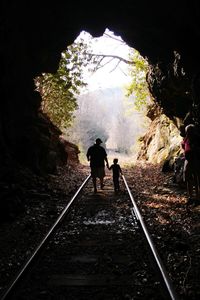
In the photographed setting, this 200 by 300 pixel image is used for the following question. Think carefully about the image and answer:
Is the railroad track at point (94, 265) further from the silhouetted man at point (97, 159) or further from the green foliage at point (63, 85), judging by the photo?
the green foliage at point (63, 85)

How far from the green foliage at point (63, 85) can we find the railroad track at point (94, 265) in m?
18.6

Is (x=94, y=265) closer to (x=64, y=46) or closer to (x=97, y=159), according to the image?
(x=97, y=159)

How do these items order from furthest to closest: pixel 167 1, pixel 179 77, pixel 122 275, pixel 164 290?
pixel 179 77 < pixel 167 1 < pixel 122 275 < pixel 164 290

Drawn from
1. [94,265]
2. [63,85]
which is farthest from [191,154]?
[63,85]

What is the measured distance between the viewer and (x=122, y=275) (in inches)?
193

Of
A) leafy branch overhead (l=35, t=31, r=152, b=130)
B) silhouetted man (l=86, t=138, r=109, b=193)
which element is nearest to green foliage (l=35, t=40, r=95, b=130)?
leafy branch overhead (l=35, t=31, r=152, b=130)

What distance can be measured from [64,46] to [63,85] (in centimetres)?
996

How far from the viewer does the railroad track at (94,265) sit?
4336mm

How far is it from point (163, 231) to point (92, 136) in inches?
2800

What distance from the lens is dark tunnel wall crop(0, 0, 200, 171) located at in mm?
11891

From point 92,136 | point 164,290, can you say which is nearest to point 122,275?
point 164,290

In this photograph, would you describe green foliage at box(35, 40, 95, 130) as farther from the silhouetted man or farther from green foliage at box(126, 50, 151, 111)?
the silhouetted man

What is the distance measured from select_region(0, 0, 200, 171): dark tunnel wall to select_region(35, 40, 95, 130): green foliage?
8.16 m

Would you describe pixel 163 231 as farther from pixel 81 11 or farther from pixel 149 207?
pixel 81 11
